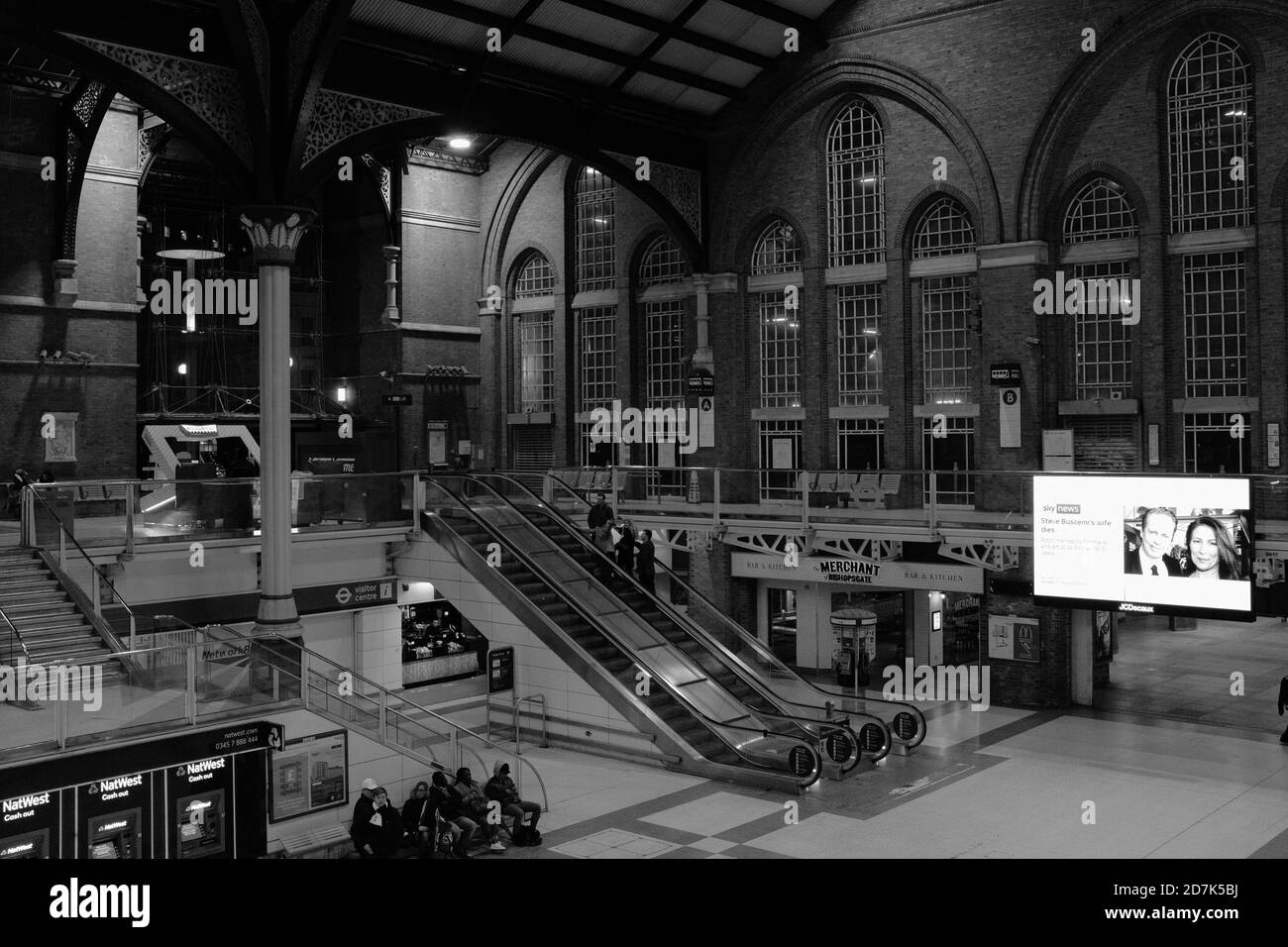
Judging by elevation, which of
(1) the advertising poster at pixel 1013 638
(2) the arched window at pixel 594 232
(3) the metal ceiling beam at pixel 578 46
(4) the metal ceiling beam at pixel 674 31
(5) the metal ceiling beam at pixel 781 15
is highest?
(5) the metal ceiling beam at pixel 781 15

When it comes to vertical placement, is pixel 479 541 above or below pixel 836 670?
above

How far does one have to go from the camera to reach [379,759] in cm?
1545

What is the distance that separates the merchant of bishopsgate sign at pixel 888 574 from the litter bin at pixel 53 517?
12.6m

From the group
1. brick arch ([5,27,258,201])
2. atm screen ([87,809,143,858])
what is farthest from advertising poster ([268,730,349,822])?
brick arch ([5,27,258,201])

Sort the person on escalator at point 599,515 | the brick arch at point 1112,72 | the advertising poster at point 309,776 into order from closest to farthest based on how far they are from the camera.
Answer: the advertising poster at point 309,776 < the brick arch at point 1112,72 < the person on escalator at point 599,515

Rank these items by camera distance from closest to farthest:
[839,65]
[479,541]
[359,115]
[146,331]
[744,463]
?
1. [359,115]
2. [479,541]
3. [839,65]
4. [744,463]
5. [146,331]

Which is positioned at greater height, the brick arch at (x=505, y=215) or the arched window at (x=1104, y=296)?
the brick arch at (x=505, y=215)

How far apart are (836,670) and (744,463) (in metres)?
5.19

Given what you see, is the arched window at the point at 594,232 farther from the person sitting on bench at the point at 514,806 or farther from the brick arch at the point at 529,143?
the person sitting on bench at the point at 514,806

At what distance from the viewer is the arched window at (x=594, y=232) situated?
29.9 m

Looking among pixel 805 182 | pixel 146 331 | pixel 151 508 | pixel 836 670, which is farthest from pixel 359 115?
pixel 836 670

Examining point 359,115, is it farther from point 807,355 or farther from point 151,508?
point 807,355

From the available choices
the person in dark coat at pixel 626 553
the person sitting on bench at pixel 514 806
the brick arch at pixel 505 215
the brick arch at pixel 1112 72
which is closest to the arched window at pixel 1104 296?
the brick arch at pixel 1112 72

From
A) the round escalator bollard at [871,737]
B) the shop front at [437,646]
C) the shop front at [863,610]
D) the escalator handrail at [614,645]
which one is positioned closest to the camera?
the escalator handrail at [614,645]
